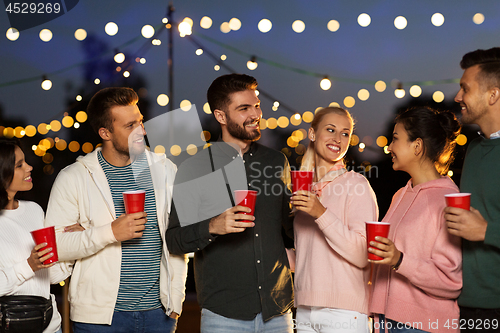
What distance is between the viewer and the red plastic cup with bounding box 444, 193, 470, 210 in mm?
1763

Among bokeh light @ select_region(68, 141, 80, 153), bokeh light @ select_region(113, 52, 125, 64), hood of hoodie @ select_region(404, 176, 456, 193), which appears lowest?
hood of hoodie @ select_region(404, 176, 456, 193)

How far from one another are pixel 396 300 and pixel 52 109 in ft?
16.5

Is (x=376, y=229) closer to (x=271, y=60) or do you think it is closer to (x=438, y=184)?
(x=438, y=184)

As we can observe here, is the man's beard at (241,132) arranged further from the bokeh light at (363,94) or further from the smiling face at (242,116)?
the bokeh light at (363,94)

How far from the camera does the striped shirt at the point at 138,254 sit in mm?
2281

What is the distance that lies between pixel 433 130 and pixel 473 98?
237 millimetres

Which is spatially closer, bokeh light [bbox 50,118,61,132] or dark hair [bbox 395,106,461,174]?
dark hair [bbox 395,106,461,174]

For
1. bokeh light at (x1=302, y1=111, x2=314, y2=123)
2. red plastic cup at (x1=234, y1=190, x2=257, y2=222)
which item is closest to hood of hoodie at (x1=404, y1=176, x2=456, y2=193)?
red plastic cup at (x1=234, y1=190, x2=257, y2=222)

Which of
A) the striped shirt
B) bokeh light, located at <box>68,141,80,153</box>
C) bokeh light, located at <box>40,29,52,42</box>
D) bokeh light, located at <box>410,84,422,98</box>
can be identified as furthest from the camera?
bokeh light, located at <box>68,141,80,153</box>

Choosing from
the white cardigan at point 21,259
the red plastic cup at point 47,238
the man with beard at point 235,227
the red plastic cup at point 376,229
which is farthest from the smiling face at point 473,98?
the white cardigan at point 21,259

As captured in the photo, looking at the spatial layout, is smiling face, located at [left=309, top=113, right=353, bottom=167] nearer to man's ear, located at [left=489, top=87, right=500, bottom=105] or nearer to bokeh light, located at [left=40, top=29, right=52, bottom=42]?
man's ear, located at [left=489, top=87, right=500, bottom=105]

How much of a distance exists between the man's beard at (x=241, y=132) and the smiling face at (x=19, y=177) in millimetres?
1103

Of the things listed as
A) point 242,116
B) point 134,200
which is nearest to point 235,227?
point 134,200

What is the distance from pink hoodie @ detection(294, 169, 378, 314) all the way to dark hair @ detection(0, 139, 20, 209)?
1533 millimetres
